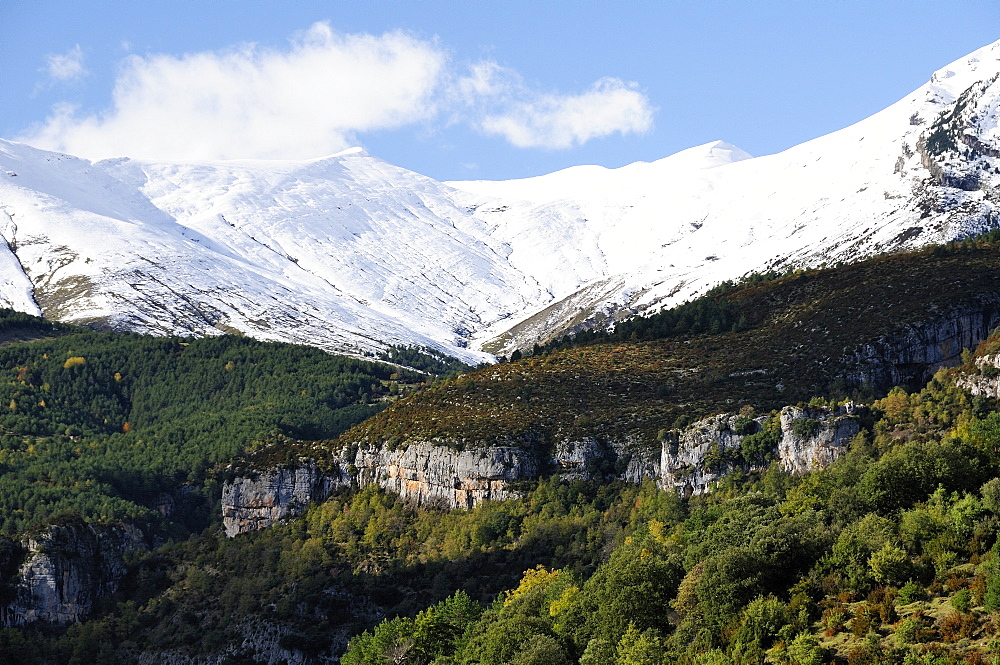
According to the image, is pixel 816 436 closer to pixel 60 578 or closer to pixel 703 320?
pixel 703 320

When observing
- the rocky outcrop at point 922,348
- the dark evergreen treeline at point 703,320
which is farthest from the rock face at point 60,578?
the rocky outcrop at point 922,348

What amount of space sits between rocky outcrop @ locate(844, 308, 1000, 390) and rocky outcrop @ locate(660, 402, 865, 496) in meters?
21.2

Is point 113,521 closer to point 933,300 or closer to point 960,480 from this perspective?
point 933,300

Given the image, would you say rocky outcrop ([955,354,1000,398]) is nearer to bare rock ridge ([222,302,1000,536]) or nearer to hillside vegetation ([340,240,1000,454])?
bare rock ridge ([222,302,1000,536])

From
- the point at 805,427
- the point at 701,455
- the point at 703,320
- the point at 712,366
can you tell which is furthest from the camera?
the point at 703,320

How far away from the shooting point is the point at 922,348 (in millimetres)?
150750

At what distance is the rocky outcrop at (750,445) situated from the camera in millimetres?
126188

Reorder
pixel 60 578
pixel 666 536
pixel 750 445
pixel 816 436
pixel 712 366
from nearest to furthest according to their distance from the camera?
pixel 666 536 < pixel 816 436 < pixel 750 445 < pixel 712 366 < pixel 60 578

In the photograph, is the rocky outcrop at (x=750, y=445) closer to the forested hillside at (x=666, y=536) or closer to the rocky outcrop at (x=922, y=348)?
the forested hillside at (x=666, y=536)

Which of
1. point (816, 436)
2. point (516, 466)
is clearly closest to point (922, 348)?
point (816, 436)

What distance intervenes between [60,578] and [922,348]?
10983 cm

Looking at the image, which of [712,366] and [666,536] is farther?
[712,366]

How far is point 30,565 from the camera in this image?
161m

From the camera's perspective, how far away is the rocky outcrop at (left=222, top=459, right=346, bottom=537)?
159375mm
